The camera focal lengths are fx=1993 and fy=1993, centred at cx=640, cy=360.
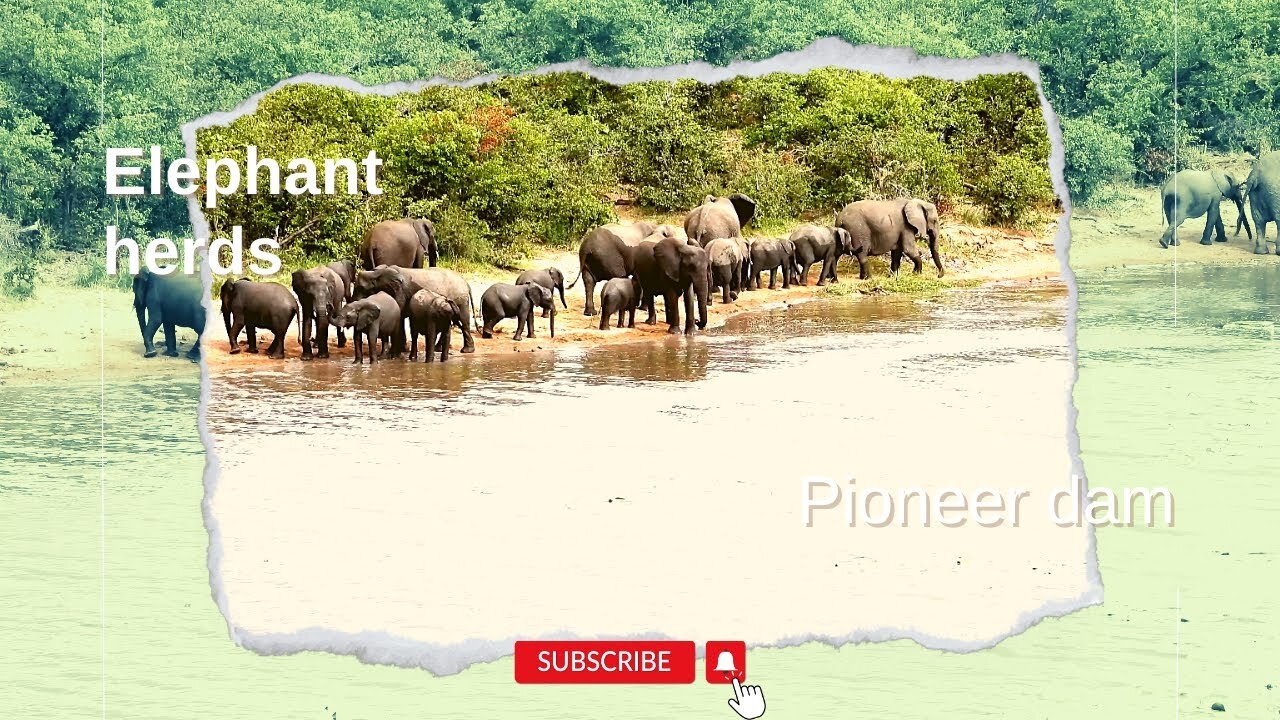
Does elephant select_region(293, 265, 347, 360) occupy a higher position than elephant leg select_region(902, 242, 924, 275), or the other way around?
elephant leg select_region(902, 242, 924, 275)

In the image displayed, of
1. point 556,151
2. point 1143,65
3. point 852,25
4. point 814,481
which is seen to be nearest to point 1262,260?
point 1143,65

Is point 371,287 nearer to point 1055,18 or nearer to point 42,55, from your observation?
point 42,55

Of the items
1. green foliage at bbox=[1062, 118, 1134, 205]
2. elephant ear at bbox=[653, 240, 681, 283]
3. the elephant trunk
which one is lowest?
elephant ear at bbox=[653, 240, 681, 283]

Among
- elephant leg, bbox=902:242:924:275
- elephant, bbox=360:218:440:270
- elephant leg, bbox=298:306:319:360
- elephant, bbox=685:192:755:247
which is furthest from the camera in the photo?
elephant leg, bbox=902:242:924:275

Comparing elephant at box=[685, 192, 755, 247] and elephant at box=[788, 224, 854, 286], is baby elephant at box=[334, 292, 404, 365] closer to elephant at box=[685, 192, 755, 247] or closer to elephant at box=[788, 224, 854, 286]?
elephant at box=[685, 192, 755, 247]

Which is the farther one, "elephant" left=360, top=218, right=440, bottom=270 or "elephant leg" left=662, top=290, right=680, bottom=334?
"elephant leg" left=662, top=290, right=680, bottom=334

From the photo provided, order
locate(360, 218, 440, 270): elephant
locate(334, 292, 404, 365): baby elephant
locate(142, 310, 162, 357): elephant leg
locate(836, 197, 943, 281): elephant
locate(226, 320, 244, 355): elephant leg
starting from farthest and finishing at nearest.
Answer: locate(142, 310, 162, 357): elephant leg, locate(836, 197, 943, 281): elephant, locate(360, 218, 440, 270): elephant, locate(334, 292, 404, 365): baby elephant, locate(226, 320, 244, 355): elephant leg

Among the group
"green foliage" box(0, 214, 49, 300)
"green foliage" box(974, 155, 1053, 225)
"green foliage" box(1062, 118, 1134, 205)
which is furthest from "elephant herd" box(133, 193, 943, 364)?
"green foliage" box(1062, 118, 1134, 205)

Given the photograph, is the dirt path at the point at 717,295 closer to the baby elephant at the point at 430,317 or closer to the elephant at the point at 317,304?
the elephant at the point at 317,304

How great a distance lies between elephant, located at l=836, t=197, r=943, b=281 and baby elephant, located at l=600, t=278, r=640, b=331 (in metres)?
1.95

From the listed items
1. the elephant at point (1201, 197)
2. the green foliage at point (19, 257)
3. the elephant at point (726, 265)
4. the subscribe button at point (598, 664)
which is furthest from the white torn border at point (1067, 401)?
the elephant at point (1201, 197)

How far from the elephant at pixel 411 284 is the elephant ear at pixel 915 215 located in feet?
11.6

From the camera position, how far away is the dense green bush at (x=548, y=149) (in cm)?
1239

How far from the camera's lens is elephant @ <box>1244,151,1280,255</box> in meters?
22.9
